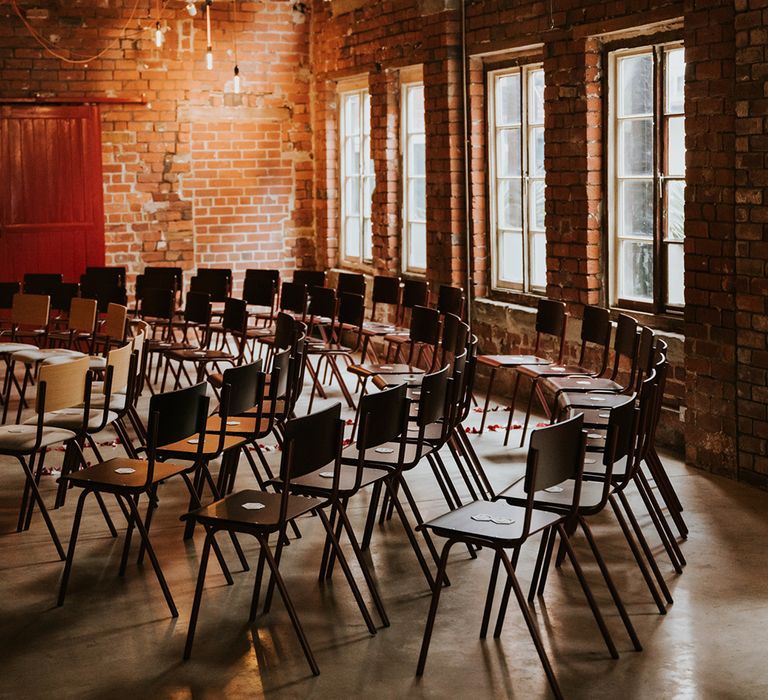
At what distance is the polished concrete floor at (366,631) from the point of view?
410 centimetres

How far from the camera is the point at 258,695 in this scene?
13.2 ft

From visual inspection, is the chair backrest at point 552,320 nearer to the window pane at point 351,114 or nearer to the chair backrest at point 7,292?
the window pane at point 351,114

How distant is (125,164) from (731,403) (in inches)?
301

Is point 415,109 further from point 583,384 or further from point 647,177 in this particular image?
point 583,384

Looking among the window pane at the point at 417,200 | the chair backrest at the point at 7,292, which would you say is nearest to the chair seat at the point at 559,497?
the window pane at the point at 417,200

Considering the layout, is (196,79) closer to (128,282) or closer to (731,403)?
(128,282)

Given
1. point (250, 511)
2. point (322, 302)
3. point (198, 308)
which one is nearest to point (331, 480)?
point (250, 511)

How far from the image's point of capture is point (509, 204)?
31.9ft

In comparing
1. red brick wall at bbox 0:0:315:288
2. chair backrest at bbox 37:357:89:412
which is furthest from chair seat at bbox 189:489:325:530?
red brick wall at bbox 0:0:315:288

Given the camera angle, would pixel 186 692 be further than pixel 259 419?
No

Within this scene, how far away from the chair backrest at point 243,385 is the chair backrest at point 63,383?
0.83 m

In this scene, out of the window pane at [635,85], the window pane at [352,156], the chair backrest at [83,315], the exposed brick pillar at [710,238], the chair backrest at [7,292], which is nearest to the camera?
the exposed brick pillar at [710,238]

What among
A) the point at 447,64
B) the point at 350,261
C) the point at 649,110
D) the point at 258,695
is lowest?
the point at 258,695

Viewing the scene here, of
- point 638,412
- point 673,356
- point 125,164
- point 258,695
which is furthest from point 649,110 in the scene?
point 125,164
